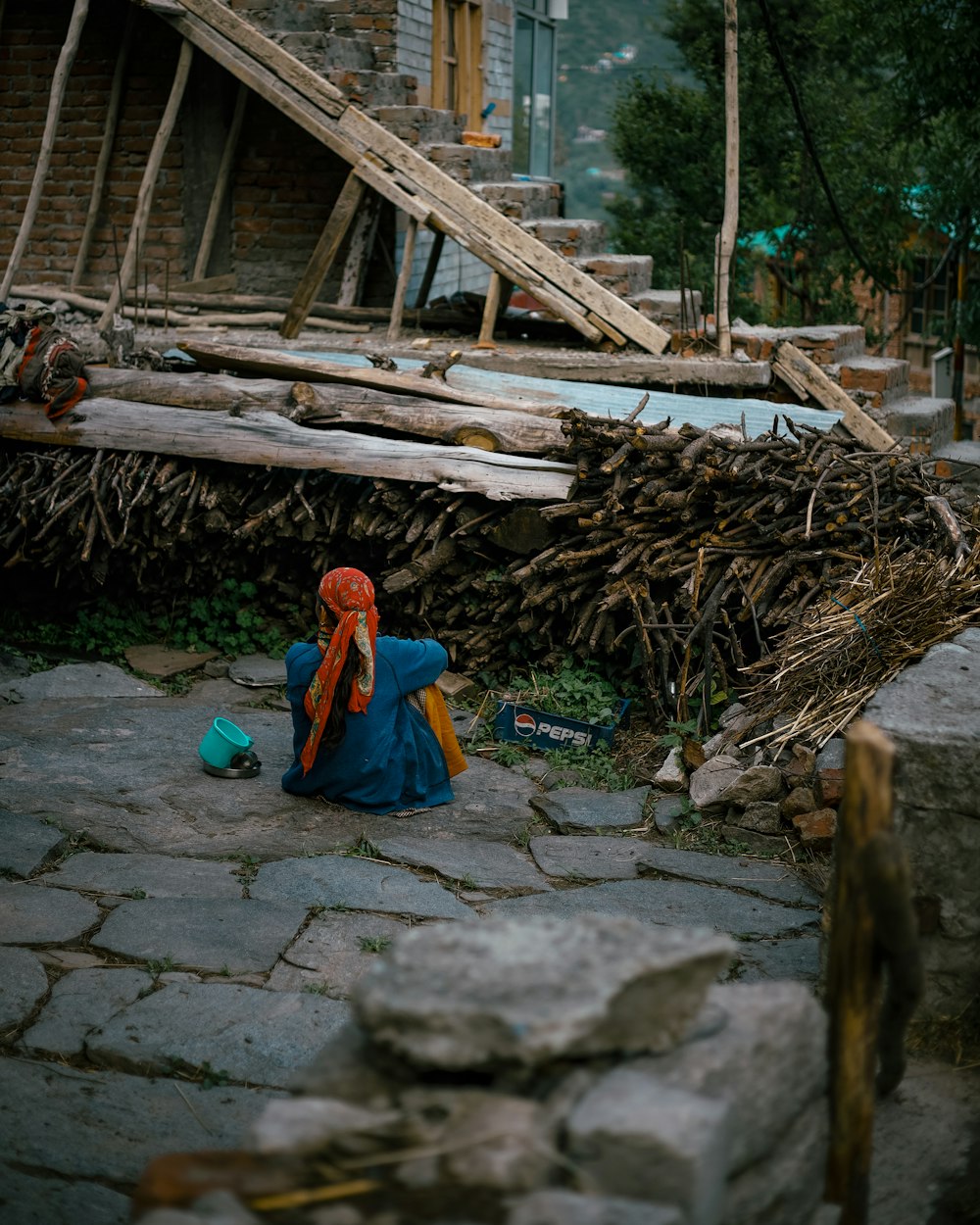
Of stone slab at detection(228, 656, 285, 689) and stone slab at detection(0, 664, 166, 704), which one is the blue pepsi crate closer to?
stone slab at detection(228, 656, 285, 689)

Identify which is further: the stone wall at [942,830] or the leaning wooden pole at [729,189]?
the leaning wooden pole at [729,189]

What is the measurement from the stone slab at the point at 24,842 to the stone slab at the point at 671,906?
1.73m

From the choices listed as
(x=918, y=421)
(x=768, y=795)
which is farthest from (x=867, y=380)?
(x=768, y=795)

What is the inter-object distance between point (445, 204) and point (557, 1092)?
935 centimetres

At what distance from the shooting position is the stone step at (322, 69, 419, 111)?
11.0 metres

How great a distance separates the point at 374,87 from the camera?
447 inches

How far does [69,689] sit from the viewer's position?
7074 millimetres

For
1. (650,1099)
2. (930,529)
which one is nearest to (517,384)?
(930,529)

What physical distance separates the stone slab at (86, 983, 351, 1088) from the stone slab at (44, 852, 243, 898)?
0.75m

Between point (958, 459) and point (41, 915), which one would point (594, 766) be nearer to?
point (41, 915)

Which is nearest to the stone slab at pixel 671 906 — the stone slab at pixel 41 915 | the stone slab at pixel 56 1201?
the stone slab at pixel 41 915

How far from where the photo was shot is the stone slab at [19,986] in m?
3.66

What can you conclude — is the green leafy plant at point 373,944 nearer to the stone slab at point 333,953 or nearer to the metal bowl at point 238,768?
the stone slab at point 333,953

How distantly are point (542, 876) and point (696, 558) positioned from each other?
2.17 metres
